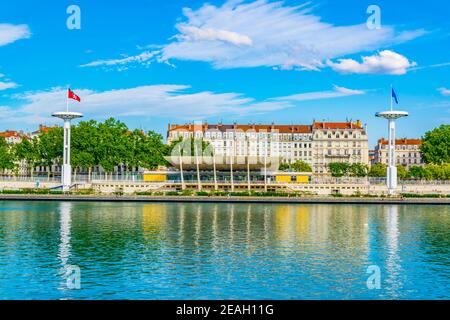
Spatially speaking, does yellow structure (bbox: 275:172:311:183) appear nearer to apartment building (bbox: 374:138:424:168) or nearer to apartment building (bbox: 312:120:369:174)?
apartment building (bbox: 312:120:369:174)

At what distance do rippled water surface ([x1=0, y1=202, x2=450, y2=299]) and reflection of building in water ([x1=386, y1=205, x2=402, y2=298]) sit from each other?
0.06 metres

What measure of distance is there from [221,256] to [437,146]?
10512 cm

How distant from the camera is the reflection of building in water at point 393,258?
1128 inches

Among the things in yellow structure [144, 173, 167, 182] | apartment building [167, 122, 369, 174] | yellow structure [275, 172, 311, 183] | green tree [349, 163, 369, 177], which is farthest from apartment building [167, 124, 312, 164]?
yellow structure [144, 173, 167, 182]

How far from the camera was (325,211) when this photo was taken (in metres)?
69.9

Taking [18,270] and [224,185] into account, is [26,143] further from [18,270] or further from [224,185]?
[18,270]

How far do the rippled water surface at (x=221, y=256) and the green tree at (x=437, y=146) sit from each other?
7298 cm

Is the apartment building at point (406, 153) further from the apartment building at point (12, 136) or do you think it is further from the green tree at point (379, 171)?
the apartment building at point (12, 136)

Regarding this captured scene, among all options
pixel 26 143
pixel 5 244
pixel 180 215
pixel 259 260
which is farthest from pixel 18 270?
pixel 26 143

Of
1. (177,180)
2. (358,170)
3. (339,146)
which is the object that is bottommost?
(177,180)

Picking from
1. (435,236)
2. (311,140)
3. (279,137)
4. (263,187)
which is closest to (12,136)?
(279,137)

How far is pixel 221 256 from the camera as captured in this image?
3562 cm

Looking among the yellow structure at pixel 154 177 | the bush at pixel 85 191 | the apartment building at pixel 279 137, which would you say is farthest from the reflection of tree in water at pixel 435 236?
the apartment building at pixel 279 137

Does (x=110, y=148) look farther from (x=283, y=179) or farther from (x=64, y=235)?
(x=64, y=235)
